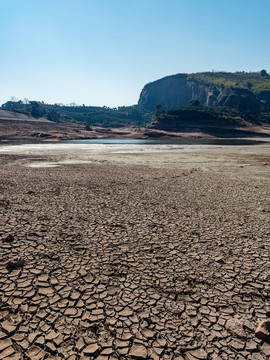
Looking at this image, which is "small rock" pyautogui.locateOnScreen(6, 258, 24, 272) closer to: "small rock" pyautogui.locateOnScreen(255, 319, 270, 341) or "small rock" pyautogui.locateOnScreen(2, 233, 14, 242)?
"small rock" pyautogui.locateOnScreen(2, 233, 14, 242)

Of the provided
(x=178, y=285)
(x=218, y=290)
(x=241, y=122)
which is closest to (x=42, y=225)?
(x=178, y=285)

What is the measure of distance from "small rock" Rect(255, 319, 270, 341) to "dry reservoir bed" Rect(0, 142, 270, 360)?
0.28 feet

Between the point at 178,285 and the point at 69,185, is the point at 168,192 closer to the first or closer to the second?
the point at 69,185

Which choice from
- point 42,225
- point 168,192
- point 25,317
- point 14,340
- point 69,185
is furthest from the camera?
point 69,185

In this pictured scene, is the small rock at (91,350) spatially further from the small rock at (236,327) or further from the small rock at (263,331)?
the small rock at (263,331)

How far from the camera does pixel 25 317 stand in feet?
13.0

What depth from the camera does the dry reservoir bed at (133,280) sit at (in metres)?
3.54

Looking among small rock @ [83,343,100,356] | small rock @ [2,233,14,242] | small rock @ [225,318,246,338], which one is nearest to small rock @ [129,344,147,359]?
small rock @ [83,343,100,356]

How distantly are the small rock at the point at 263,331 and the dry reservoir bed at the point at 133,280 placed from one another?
8 cm

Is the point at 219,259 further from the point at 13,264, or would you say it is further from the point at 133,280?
the point at 13,264

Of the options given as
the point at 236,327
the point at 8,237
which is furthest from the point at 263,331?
the point at 8,237

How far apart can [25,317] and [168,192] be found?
9.99m

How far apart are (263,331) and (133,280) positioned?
8.48 feet

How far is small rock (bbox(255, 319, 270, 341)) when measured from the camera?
3.62 metres
